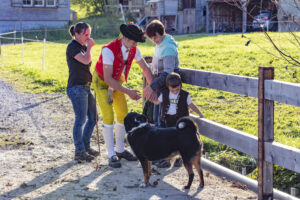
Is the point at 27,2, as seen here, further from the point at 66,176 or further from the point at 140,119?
the point at 140,119

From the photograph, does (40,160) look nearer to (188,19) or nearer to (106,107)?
(106,107)

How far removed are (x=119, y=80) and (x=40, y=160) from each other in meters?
Answer: 1.59

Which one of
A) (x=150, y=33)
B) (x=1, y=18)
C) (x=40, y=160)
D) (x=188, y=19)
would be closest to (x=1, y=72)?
(x=40, y=160)

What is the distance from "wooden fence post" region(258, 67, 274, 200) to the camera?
13.2 ft

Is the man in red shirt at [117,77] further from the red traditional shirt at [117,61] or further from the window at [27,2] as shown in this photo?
the window at [27,2]

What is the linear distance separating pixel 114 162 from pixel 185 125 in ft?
5.04

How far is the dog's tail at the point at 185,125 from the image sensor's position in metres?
4.32

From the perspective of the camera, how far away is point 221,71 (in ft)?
41.8

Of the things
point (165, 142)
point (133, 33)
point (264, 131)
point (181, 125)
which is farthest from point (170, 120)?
point (264, 131)

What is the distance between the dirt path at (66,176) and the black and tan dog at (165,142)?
0.78ft

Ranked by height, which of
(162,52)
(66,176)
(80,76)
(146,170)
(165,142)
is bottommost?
(66,176)

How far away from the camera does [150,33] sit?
5105mm

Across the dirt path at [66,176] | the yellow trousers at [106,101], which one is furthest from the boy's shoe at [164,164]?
the yellow trousers at [106,101]

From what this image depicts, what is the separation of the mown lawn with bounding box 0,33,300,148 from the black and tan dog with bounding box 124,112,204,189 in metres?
1.11
